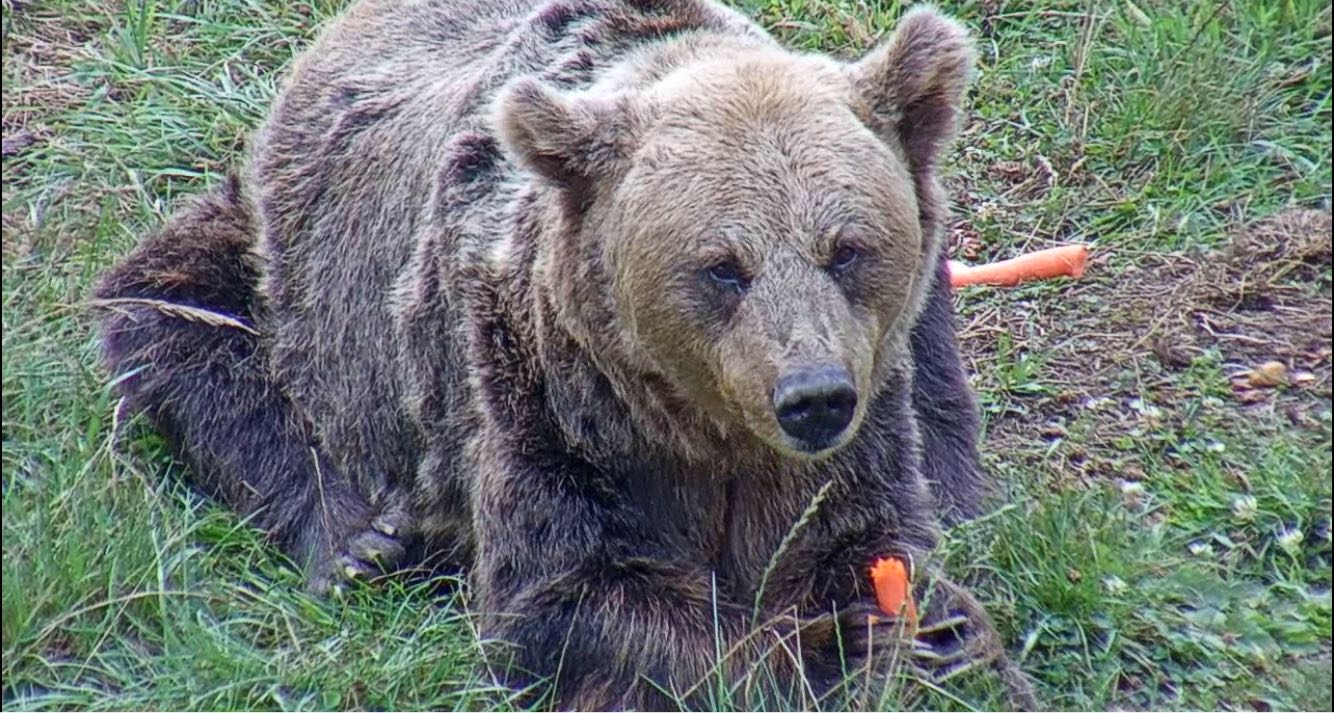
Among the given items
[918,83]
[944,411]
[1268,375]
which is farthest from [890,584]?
[1268,375]

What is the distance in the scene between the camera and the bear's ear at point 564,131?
16.7ft

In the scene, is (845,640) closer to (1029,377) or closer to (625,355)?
(625,355)

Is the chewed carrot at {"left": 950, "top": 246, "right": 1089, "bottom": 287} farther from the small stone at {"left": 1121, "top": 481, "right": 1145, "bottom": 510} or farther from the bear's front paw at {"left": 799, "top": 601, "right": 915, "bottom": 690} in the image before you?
the bear's front paw at {"left": 799, "top": 601, "right": 915, "bottom": 690}

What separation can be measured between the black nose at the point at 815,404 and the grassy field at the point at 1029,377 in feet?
2.88

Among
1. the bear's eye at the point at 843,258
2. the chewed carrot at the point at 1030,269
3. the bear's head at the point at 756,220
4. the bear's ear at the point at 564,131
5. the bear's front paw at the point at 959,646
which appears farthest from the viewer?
the chewed carrot at the point at 1030,269

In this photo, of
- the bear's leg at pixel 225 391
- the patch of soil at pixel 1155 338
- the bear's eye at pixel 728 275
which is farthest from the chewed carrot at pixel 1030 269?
the bear's leg at pixel 225 391

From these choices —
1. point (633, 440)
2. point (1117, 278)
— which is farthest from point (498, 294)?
point (1117, 278)

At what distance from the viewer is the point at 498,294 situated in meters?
5.63

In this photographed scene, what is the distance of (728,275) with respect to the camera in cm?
491

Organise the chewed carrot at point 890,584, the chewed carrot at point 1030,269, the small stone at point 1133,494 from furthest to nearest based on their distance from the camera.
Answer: the chewed carrot at point 1030,269, the small stone at point 1133,494, the chewed carrot at point 890,584

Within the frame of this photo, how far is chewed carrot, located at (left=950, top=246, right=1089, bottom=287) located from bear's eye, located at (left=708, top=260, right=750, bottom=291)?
2126 mm

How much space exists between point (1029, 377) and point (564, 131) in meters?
2.41

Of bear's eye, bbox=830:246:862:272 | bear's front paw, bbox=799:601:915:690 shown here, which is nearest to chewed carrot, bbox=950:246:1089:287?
bear's front paw, bbox=799:601:915:690

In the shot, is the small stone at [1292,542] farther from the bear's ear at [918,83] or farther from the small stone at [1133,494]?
the bear's ear at [918,83]
